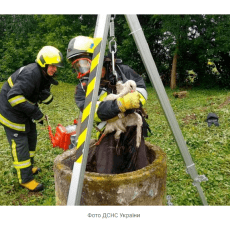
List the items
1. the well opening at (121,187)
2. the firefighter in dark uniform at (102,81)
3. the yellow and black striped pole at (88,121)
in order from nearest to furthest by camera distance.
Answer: the yellow and black striped pole at (88,121) < the well opening at (121,187) < the firefighter in dark uniform at (102,81)

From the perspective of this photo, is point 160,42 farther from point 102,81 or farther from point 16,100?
point 102,81

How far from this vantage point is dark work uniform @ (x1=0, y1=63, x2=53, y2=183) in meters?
3.21

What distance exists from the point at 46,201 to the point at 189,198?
2.13 metres

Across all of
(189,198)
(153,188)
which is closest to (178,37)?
(189,198)

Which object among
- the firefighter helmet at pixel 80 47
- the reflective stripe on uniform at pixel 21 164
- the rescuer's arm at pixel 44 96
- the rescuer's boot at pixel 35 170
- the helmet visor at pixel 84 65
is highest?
the firefighter helmet at pixel 80 47

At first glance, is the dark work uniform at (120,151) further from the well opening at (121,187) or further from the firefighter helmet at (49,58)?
the firefighter helmet at (49,58)

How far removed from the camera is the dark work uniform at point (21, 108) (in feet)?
10.5

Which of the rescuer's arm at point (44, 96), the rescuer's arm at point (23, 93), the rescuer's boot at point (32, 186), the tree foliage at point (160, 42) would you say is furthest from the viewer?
the tree foliage at point (160, 42)

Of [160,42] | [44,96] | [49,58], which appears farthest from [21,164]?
[160,42]

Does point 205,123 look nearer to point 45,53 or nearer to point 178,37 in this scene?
point 45,53

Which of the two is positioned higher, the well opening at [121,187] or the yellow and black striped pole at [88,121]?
the yellow and black striped pole at [88,121]

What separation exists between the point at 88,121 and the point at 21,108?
2.14 metres

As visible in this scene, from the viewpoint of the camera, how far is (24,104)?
10.6ft

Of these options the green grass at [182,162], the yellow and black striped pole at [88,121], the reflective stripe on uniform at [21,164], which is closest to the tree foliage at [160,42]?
the green grass at [182,162]
